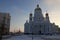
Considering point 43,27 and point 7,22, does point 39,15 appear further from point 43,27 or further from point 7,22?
point 7,22

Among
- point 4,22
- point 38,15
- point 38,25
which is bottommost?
point 38,25

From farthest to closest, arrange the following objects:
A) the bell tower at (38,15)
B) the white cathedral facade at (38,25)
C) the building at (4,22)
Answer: the bell tower at (38,15), the white cathedral facade at (38,25), the building at (4,22)

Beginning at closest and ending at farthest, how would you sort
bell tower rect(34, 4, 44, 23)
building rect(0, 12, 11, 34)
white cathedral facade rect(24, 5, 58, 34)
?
building rect(0, 12, 11, 34) → white cathedral facade rect(24, 5, 58, 34) → bell tower rect(34, 4, 44, 23)

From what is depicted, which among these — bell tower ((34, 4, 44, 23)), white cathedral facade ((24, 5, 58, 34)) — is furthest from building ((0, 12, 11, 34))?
bell tower ((34, 4, 44, 23))

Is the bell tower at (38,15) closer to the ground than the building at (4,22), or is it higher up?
higher up

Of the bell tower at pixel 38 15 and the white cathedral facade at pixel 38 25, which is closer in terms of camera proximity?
the white cathedral facade at pixel 38 25

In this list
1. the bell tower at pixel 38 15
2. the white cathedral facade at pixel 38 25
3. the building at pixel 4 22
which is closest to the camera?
the building at pixel 4 22

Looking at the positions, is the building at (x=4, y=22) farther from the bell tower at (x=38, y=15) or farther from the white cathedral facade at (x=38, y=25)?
the bell tower at (x=38, y=15)

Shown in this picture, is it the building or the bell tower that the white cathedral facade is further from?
the building

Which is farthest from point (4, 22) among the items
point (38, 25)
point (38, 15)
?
point (38, 15)

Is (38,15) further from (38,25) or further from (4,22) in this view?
(4,22)

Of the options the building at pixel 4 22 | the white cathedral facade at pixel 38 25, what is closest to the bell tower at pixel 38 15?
the white cathedral facade at pixel 38 25

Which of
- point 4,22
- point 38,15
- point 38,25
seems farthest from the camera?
point 38,15

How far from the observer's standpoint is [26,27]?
2761 inches
